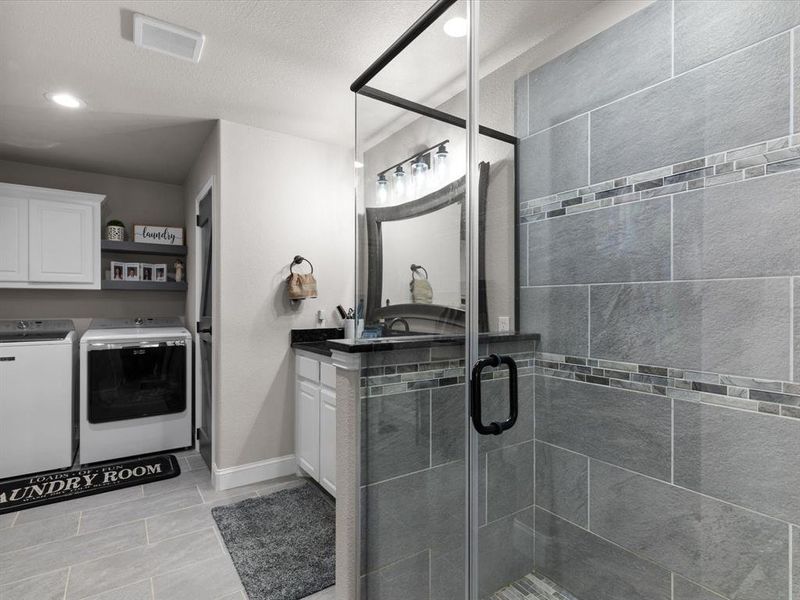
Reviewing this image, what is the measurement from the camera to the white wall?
2.79m

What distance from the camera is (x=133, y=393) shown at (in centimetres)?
326

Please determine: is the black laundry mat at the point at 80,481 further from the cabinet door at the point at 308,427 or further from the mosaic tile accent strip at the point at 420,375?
the mosaic tile accent strip at the point at 420,375

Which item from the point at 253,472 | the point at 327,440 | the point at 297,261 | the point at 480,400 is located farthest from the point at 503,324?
the point at 253,472

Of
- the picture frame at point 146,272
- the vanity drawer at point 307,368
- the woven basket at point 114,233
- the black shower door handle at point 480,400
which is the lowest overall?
the vanity drawer at point 307,368

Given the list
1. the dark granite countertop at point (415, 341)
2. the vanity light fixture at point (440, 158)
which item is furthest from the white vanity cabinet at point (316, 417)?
the vanity light fixture at point (440, 158)

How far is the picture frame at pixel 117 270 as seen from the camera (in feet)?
12.9

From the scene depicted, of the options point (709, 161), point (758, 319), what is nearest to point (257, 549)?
point (758, 319)

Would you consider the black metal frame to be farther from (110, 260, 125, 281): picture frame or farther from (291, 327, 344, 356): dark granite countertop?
(110, 260, 125, 281): picture frame

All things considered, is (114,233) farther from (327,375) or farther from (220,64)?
(327,375)

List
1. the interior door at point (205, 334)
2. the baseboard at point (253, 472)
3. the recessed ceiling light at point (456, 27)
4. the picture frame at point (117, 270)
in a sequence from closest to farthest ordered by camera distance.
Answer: the recessed ceiling light at point (456, 27) < the baseboard at point (253, 472) < the interior door at point (205, 334) < the picture frame at point (117, 270)

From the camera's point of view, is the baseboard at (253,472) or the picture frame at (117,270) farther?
the picture frame at (117,270)

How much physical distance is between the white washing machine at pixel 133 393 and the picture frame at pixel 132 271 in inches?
23.2

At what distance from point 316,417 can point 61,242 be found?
2.72m

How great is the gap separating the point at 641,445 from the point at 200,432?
3283 mm
